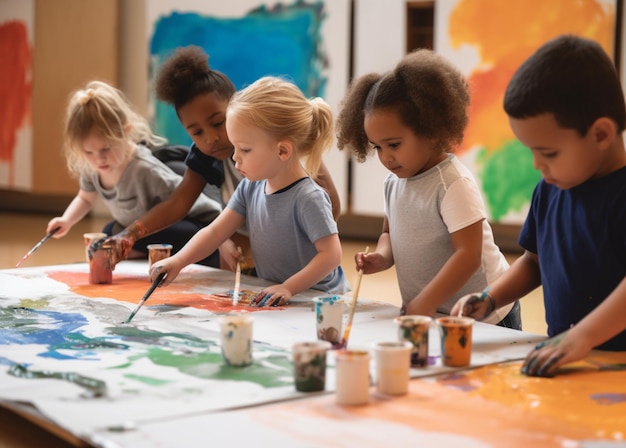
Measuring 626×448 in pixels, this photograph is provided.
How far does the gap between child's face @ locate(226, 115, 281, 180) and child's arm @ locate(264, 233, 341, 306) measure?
26 centimetres

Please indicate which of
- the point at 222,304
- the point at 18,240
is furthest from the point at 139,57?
the point at 222,304

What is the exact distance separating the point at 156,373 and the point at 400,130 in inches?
33.2

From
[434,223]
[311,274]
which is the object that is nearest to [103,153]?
[311,274]

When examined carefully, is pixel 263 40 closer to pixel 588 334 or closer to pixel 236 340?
pixel 236 340

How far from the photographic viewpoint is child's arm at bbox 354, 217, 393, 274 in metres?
1.99

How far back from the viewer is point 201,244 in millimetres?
2396

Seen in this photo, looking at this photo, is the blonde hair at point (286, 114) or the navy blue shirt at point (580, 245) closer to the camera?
the navy blue shirt at point (580, 245)

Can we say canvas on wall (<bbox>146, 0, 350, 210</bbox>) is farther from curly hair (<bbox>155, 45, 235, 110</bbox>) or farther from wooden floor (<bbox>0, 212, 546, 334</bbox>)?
curly hair (<bbox>155, 45, 235, 110</bbox>)

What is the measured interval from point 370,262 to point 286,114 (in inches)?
18.7

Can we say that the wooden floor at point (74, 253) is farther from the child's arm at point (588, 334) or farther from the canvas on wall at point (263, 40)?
the child's arm at point (588, 334)

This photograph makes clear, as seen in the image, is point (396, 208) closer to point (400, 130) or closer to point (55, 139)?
point (400, 130)

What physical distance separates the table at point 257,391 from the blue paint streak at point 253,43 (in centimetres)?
322

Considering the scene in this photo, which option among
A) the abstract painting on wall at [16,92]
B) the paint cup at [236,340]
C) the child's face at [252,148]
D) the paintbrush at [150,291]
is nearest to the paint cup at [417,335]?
the paint cup at [236,340]

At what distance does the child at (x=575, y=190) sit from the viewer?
1.47m
